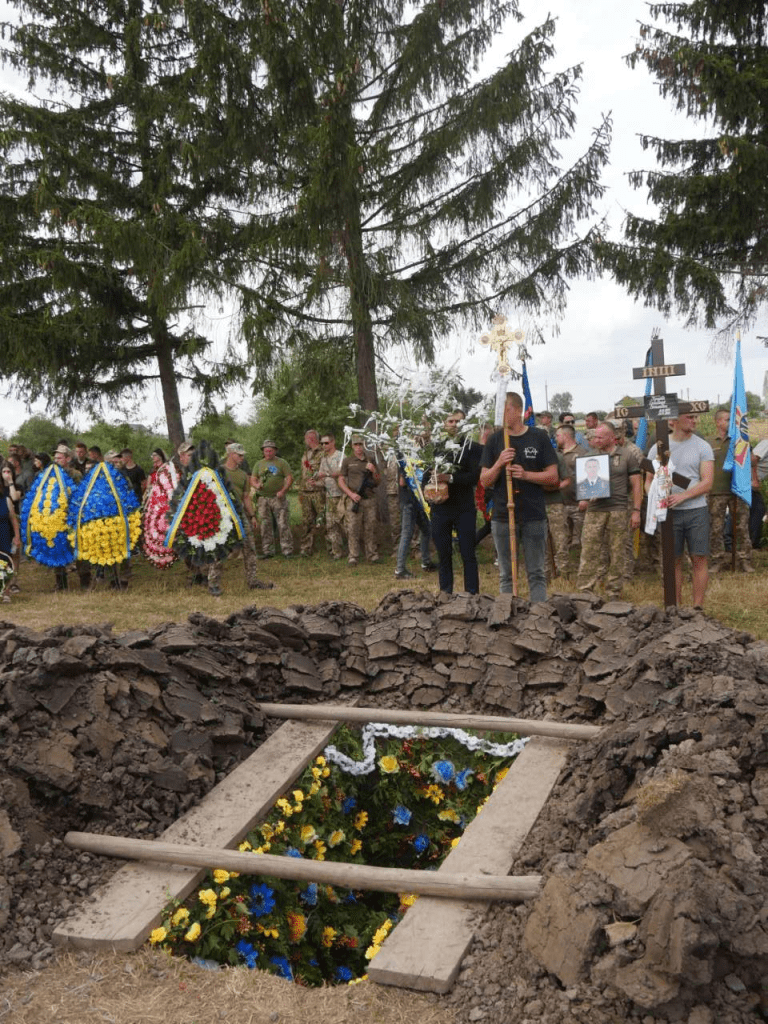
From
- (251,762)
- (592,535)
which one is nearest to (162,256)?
(592,535)

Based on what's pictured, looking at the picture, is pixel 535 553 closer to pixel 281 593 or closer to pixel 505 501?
pixel 505 501

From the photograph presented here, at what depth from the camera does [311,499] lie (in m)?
13.5

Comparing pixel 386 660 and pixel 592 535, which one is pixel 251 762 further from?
pixel 592 535

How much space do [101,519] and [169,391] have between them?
638cm

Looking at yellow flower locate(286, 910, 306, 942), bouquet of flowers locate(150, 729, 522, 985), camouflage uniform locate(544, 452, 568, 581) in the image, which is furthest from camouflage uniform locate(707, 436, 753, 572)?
yellow flower locate(286, 910, 306, 942)

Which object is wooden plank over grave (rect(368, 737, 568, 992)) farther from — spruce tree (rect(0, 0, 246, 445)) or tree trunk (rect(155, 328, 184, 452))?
tree trunk (rect(155, 328, 184, 452))

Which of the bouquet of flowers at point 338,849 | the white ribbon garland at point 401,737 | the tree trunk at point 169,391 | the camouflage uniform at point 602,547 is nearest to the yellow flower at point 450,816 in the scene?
the bouquet of flowers at point 338,849

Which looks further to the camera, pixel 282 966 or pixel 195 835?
pixel 195 835

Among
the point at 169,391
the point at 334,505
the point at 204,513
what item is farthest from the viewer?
the point at 169,391

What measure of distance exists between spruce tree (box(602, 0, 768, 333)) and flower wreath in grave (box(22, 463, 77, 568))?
28.0ft

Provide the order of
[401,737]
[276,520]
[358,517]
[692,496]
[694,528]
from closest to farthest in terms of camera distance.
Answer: [401,737], [692,496], [694,528], [358,517], [276,520]

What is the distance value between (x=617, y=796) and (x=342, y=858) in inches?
64.4

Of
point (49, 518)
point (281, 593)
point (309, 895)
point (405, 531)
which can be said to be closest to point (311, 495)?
point (405, 531)

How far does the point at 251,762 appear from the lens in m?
4.57
